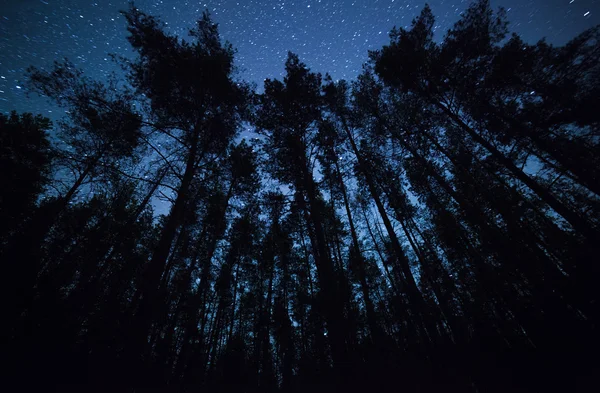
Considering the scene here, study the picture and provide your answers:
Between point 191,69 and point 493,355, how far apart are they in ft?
52.1

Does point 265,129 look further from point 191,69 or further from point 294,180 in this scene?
point 191,69

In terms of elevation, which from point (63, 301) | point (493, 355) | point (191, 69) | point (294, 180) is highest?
point (191, 69)

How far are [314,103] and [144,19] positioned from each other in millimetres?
7714

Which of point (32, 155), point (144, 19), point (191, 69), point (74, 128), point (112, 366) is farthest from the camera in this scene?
point (74, 128)

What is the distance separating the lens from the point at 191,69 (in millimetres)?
8102

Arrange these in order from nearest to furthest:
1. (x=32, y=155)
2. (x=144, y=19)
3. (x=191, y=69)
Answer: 1. (x=144, y=19)
2. (x=191, y=69)
3. (x=32, y=155)

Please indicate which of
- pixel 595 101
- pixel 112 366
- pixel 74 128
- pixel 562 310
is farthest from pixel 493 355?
pixel 74 128

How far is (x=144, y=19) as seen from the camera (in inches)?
300

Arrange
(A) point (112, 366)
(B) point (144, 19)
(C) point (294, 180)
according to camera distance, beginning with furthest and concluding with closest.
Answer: (C) point (294, 180), (B) point (144, 19), (A) point (112, 366)

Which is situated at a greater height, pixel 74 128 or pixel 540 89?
pixel 74 128

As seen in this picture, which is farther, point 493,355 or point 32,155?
point 32,155

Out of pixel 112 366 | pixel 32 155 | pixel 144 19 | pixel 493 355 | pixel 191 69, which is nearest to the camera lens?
pixel 112 366

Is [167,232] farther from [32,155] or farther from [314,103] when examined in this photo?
[32,155]

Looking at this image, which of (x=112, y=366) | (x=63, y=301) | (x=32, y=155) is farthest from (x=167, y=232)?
(x=32, y=155)
